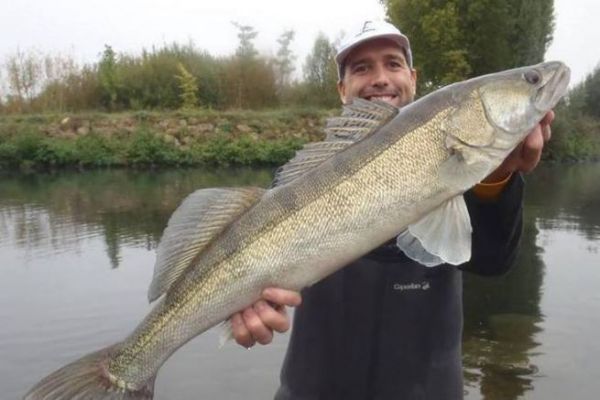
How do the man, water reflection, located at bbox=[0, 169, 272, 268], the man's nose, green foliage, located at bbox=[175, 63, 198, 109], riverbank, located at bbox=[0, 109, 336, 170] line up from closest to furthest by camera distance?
the man → the man's nose → water reflection, located at bbox=[0, 169, 272, 268] → riverbank, located at bbox=[0, 109, 336, 170] → green foliage, located at bbox=[175, 63, 198, 109]

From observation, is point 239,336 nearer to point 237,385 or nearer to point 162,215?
point 237,385

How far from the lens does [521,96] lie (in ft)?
8.14

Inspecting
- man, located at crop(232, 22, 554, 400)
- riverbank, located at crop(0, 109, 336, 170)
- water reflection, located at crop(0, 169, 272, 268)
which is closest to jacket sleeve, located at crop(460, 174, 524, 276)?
man, located at crop(232, 22, 554, 400)

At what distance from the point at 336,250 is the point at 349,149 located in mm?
417

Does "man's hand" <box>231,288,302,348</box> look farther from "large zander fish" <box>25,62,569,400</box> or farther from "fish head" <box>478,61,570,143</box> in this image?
"fish head" <box>478,61,570,143</box>

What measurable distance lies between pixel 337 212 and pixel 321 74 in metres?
36.8

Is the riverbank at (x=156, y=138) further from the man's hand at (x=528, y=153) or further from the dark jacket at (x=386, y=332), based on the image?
the man's hand at (x=528, y=153)

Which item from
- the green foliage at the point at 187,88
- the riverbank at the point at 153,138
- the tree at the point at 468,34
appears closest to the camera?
the riverbank at the point at 153,138

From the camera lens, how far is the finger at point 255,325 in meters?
2.59

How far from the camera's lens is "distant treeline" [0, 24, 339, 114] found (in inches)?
1419

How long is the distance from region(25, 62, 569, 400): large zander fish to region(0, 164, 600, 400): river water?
3.85 meters

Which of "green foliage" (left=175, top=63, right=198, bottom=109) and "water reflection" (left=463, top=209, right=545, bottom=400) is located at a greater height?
"green foliage" (left=175, top=63, right=198, bottom=109)

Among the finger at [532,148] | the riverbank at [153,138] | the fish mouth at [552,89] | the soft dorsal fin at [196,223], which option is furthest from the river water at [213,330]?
the riverbank at [153,138]

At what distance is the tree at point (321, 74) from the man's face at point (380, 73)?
109ft
